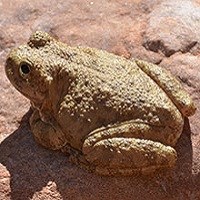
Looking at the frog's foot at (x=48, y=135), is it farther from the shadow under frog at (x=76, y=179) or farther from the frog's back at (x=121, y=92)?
the frog's back at (x=121, y=92)

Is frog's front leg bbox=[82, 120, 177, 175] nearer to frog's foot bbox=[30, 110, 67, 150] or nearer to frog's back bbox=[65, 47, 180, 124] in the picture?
frog's back bbox=[65, 47, 180, 124]

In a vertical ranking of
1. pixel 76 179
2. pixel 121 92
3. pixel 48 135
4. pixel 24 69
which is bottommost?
pixel 76 179

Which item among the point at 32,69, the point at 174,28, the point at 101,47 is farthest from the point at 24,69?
the point at 174,28

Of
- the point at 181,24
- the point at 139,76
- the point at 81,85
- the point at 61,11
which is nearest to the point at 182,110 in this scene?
the point at 139,76

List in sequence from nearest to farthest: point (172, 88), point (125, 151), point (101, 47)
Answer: point (125, 151) → point (172, 88) → point (101, 47)

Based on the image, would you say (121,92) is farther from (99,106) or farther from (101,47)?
(101,47)

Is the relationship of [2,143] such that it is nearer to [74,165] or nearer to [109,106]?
[74,165]

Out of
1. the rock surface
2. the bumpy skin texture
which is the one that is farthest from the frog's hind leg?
the rock surface

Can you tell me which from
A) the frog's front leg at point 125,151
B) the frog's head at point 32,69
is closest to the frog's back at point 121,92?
the frog's front leg at point 125,151
